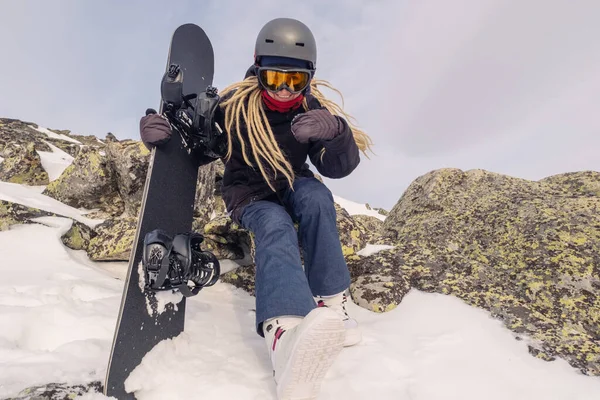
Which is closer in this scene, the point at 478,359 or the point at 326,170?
the point at 478,359

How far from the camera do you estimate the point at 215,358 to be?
2318 millimetres

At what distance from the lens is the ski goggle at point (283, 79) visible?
2.75m

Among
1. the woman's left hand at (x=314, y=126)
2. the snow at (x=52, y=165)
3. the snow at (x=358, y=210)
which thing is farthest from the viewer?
the snow at (x=358, y=210)

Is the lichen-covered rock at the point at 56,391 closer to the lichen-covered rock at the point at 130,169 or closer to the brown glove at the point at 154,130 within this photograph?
the brown glove at the point at 154,130

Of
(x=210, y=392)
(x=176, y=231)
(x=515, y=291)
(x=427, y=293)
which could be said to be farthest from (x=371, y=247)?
(x=210, y=392)

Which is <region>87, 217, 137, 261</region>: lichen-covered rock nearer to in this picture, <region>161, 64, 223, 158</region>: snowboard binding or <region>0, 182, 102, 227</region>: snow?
<region>0, 182, 102, 227</region>: snow

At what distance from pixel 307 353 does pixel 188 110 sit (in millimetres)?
2188

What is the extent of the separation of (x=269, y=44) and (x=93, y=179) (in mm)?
6252

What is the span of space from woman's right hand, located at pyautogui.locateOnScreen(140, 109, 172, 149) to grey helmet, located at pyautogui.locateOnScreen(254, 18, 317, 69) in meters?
0.94

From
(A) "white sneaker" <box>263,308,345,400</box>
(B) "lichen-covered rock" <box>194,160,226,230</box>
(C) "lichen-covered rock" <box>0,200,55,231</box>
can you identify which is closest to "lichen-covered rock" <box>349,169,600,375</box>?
(A) "white sneaker" <box>263,308,345,400</box>

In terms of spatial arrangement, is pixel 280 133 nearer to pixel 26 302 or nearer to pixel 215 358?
pixel 215 358

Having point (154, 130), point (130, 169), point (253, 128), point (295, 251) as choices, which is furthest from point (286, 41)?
point (130, 169)

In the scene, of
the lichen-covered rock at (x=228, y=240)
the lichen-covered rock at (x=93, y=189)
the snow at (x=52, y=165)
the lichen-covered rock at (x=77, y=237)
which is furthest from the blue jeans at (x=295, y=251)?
the snow at (x=52, y=165)

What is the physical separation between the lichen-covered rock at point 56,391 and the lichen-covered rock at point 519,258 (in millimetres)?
2422
